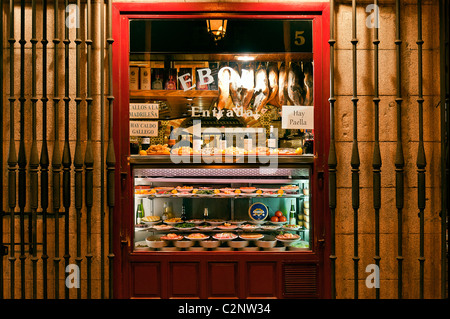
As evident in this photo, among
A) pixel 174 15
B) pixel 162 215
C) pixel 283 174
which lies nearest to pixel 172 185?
pixel 162 215

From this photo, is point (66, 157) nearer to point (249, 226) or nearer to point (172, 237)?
point (172, 237)

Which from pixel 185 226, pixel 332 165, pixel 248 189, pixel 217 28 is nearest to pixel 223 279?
pixel 185 226

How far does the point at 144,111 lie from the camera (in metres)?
4.63

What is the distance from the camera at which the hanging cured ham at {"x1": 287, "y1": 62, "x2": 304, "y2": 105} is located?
15.5 ft

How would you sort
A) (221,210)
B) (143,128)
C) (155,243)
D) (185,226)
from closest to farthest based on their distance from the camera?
(143,128) < (155,243) < (185,226) < (221,210)

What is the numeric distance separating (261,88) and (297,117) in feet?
2.55

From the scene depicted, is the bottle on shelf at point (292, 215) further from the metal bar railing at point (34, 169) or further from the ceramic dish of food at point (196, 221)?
the metal bar railing at point (34, 169)

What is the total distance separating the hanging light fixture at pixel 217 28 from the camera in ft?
14.9

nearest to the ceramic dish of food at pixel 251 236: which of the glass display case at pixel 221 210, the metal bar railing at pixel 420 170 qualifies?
the glass display case at pixel 221 210

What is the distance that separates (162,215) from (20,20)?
10.0 feet

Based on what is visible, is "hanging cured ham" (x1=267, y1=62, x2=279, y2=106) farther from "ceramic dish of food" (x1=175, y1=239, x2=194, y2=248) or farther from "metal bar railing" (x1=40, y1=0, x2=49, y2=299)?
"metal bar railing" (x1=40, y1=0, x2=49, y2=299)

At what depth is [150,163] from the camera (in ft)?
14.8

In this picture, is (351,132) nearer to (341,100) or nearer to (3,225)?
(341,100)

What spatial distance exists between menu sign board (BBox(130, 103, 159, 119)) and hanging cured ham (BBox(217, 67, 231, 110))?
91cm
